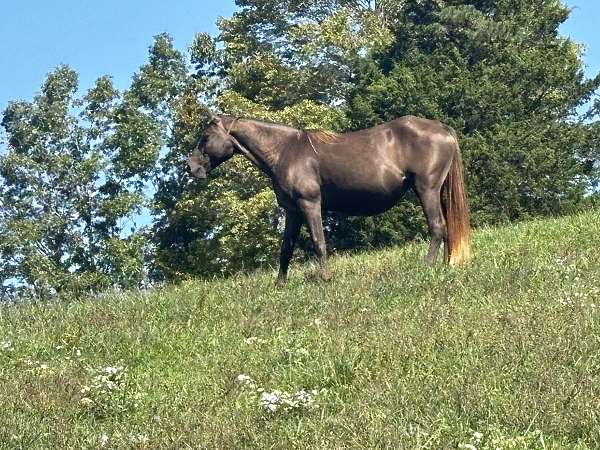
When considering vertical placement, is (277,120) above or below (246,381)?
above

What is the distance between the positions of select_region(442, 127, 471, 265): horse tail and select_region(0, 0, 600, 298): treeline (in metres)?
20.0

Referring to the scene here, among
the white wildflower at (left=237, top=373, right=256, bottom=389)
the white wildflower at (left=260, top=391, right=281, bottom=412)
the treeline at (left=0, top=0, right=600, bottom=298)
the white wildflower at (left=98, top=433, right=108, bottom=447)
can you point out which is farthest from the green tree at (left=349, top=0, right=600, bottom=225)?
the white wildflower at (left=98, top=433, right=108, bottom=447)

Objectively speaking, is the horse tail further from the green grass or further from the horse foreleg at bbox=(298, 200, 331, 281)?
the horse foreleg at bbox=(298, 200, 331, 281)

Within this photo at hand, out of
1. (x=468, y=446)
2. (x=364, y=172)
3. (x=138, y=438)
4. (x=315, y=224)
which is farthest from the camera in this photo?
(x=364, y=172)

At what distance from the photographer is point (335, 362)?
8.14 metres

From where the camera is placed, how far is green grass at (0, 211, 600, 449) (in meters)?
6.56

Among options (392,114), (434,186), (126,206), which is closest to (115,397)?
(434,186)

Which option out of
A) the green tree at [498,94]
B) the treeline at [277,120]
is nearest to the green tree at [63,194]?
the treeline at [277,120]

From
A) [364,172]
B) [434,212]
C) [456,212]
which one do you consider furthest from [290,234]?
[456,212]

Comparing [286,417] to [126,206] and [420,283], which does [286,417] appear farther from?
[126,206]

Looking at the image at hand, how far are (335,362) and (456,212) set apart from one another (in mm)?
6049

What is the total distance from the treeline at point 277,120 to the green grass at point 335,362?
895 inches

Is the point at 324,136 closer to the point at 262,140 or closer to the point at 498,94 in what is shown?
the point at 262,140

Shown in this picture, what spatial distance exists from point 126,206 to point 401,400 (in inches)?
1550
